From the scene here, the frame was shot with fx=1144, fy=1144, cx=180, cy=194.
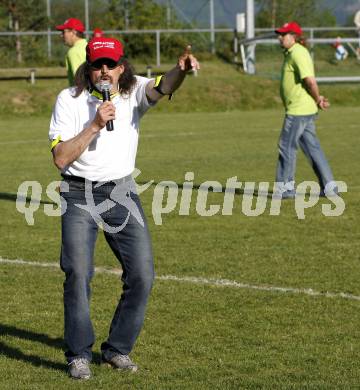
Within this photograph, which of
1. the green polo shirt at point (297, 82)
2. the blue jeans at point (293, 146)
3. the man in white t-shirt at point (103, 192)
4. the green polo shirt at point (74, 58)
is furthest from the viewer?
the blue jeans at point (293, 146)

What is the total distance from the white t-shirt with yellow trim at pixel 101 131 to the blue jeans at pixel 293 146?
313 inches

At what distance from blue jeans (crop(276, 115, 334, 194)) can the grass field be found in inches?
24.2

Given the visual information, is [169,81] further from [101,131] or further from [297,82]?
[297,82]

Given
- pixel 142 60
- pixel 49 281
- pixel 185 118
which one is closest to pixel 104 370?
pixel 49 281

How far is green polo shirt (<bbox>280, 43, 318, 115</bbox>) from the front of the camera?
14.4 meters

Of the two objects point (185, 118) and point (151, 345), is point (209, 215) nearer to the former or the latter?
point (151, 345)

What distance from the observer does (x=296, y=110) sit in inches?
572

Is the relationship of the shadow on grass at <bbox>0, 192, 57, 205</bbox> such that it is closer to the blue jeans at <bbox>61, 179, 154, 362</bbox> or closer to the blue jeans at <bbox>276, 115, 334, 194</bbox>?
the blue jeans at <bbox>276, 115, 334, 194</bbox>

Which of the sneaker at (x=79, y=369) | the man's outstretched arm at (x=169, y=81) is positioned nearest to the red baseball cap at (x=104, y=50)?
the man's outstretched arm at (x=169, y=81)

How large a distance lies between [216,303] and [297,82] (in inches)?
245

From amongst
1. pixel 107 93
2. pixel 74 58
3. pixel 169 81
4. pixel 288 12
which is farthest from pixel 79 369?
pixel 288 12

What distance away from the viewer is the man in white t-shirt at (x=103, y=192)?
260 inches

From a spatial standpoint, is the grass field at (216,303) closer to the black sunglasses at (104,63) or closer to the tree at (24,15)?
the black sunglasses at (104,63)

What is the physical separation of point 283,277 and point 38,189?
7261mm
